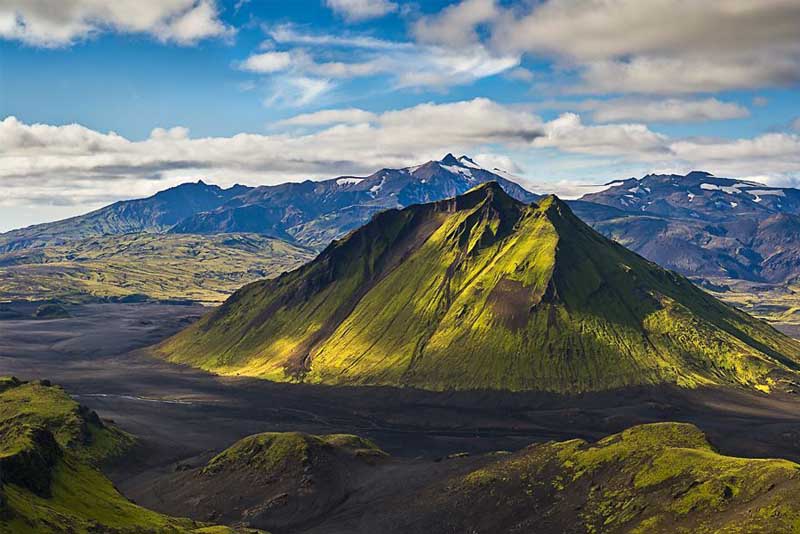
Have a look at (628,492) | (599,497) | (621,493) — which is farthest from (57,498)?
(628,492)

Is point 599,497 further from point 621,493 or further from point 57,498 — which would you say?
point 57,498

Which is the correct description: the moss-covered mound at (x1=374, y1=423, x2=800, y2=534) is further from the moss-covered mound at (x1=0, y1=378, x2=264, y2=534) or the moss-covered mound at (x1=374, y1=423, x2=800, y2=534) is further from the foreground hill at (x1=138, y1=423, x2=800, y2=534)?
the moss-covered mound at (x1=0, y1=378, x2=264, y2=534)

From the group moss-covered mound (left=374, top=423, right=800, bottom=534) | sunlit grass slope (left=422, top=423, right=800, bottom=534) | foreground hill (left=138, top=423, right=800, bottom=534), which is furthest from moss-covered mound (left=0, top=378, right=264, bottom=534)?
sunlit grass slope (left=422, top=423, right=800, bottom=534)

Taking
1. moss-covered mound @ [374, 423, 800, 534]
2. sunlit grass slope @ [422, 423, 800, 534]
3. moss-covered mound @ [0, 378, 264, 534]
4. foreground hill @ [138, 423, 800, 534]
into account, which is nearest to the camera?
moss-covered mound @ [0, 378, 264, 534]

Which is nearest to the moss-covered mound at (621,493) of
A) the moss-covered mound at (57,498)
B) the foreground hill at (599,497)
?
the foreground hill at (599,497)

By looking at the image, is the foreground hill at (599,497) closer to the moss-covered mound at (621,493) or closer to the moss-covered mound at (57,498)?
the moss-covered mound at (621,493)

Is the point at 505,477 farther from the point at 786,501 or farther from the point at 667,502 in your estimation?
the point at 786,501

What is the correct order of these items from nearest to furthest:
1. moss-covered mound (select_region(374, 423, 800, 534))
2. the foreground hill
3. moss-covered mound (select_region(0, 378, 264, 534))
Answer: moss-covered mound (select_region(0, 378, 264, 534))
moss-covered mound (select_region(374, 423, 800, 534))
the foreground hill

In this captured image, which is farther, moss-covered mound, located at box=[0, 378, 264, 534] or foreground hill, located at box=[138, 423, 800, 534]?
foreground hill, located at box=[138, 423, 800, 534]
